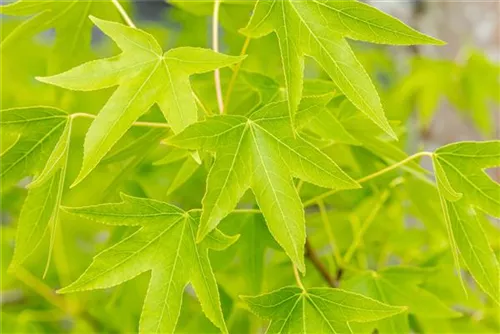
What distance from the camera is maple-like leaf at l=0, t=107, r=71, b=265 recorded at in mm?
503

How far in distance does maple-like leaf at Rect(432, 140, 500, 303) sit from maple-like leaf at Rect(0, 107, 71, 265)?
30 centimetres

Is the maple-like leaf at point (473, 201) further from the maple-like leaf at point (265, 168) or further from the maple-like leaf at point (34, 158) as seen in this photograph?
the maple-like leaf at point (34, 158)

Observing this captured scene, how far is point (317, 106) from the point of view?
1.45ft

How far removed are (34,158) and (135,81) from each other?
13cm

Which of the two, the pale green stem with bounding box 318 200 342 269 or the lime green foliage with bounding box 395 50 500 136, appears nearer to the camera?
the pale green stem with bounding box 318 200 342 269

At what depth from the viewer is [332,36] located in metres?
0.45

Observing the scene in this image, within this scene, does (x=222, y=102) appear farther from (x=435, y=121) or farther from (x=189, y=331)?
(x=435, y=121)

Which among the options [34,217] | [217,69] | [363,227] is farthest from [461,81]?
[34,217]

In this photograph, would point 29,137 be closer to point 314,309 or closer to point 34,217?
point 34,217

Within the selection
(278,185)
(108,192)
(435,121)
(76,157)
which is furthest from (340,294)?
(435,121)

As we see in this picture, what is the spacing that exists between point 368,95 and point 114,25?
0.60 ft

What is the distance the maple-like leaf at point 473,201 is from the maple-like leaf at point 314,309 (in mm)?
99

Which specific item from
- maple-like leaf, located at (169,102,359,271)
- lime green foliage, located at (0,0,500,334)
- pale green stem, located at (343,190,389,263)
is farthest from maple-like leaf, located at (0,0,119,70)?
pale green stem, located at (343,190,389,263)

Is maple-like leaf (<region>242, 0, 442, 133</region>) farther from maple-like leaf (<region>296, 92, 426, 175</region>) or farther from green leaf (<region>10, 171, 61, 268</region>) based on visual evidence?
green leaf (<region>10, 171, 61, 268</region>)
